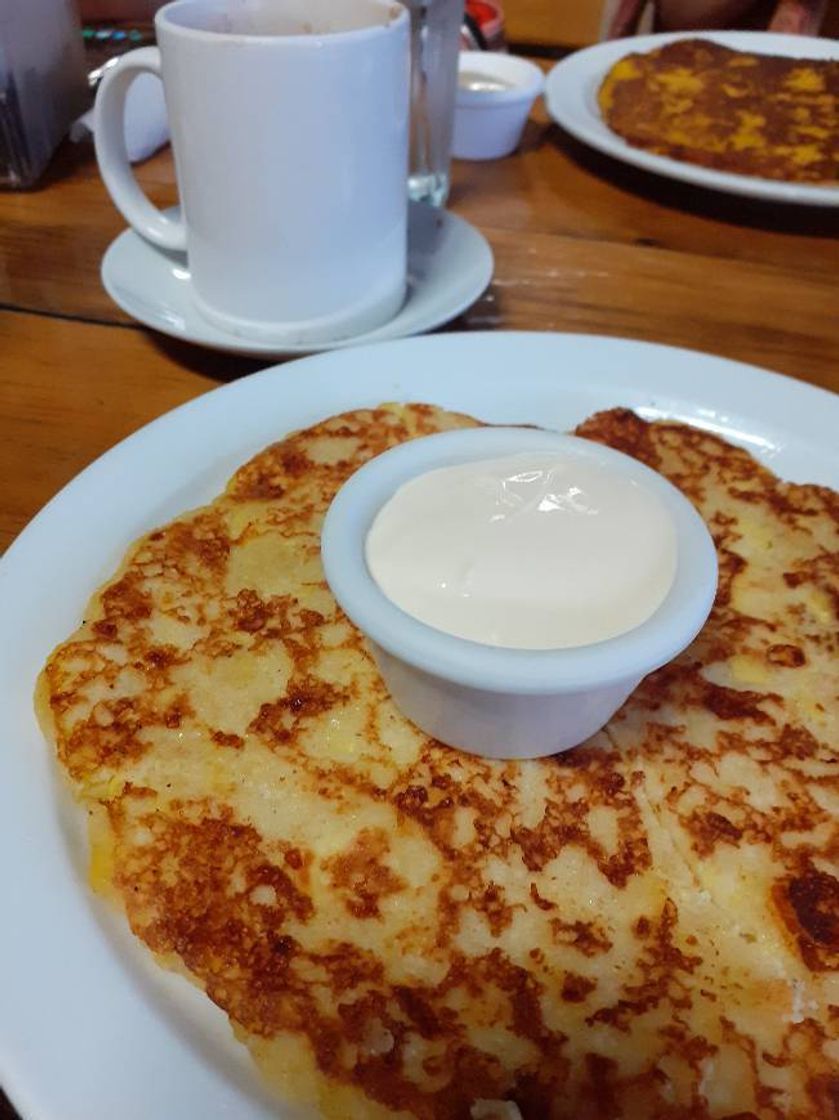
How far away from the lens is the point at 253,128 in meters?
1.20

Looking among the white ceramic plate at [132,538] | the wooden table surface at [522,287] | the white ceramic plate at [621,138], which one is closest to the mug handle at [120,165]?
the wooden table surface at [522,287]

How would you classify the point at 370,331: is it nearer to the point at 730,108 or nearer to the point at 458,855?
the point at 458,855

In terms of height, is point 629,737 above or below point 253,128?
below

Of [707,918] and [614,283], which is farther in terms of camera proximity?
[614,283]

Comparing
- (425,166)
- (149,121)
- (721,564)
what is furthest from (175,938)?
(149,121)

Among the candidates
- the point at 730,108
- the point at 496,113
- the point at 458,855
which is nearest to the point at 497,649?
the point at 458,855

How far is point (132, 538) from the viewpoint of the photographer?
1.05 metres

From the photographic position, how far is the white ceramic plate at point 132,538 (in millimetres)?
625

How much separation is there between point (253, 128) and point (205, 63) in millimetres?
95

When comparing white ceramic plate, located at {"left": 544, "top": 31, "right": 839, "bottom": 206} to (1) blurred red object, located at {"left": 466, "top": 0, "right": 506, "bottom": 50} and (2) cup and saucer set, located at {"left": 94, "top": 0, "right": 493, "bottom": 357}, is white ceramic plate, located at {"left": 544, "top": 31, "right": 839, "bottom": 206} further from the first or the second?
(2) cup and saucer set, located at {"left": 94, "top": 0, "right": 493, "bottom": 357}

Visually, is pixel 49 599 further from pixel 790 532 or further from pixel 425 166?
pixel 425 166

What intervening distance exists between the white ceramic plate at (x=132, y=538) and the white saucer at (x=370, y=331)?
100mm

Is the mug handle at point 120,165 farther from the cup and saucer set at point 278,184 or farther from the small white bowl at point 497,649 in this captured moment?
the small white bowl at point 497,649

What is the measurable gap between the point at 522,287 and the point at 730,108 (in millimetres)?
1000
